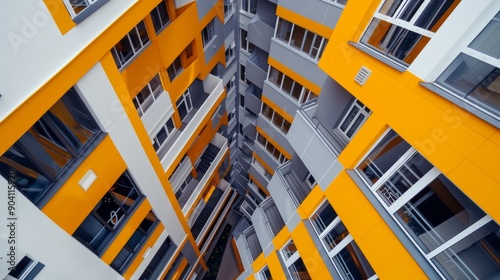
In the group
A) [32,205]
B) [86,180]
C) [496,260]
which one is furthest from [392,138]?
[32,205]

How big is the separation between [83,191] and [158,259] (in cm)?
765

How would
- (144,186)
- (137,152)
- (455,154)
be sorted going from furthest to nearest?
1. (144,186)
2. (137,152)
3. (455,154)

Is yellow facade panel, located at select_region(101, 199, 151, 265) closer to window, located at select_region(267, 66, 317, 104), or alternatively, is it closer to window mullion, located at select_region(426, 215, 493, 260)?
window mullion, located at select_region(426, 215, 493, 260)

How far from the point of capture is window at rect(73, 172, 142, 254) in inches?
285

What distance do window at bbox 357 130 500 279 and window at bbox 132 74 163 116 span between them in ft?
23.4

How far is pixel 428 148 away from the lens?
454 cm

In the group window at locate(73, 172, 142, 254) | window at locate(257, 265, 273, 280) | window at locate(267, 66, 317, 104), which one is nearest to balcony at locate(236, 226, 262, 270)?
window at locate(257, 265, 273, 280)

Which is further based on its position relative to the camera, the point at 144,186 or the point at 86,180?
the point at 144,186

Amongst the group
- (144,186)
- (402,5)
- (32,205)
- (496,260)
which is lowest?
(32,205)

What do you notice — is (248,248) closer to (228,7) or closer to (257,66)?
(257,66)

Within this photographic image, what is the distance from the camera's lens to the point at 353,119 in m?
7.61

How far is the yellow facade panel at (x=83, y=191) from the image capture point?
5703 millimetres

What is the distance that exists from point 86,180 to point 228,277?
1879 centimetres

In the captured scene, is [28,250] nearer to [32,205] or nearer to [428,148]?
[32,205]
